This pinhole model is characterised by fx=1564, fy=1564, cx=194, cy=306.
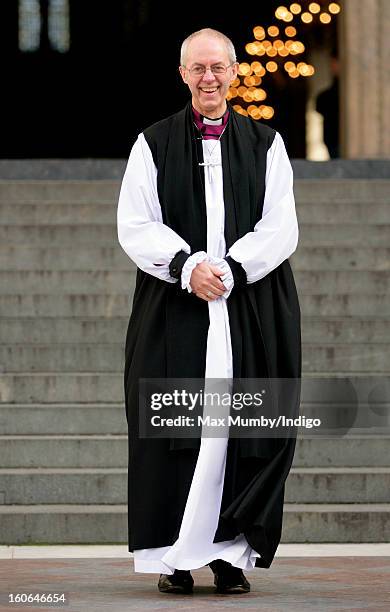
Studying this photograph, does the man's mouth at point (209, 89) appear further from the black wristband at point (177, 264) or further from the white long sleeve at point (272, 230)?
the black wristband at point (177, 264)

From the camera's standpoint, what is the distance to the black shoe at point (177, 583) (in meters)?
5.77

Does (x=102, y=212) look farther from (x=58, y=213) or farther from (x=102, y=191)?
(x=102, y=191)

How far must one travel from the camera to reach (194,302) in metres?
5.93

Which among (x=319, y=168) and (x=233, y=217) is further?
(x=319, y=168)

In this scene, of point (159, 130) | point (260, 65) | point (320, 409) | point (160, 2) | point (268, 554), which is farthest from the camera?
point (160, 2)

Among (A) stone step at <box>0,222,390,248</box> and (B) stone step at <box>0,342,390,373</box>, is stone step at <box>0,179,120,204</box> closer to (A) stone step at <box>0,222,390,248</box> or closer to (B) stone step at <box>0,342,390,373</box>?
(A) stone step at <box>0,222,390,248</box>

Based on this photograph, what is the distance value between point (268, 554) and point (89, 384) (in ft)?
10.9

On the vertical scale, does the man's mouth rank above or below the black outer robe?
above

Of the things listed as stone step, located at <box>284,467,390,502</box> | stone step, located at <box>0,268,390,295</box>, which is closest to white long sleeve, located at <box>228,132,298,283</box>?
stone step, located at <box>284,467,390,502</box>

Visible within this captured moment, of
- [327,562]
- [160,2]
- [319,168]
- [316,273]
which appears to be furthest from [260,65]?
[327,562]

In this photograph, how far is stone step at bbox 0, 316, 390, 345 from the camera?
384 inches

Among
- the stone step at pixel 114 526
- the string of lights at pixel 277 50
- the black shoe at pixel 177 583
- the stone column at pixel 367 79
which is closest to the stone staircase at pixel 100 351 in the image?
the stone step at pixel 114 526

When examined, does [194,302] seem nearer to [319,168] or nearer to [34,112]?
[319,168]

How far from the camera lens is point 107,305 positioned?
10.2 meters
